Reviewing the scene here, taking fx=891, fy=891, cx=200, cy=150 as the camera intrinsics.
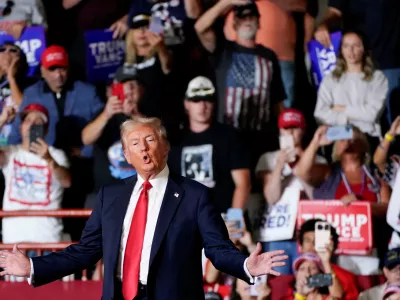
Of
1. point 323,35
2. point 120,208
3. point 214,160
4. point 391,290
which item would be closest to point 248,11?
point 323,35

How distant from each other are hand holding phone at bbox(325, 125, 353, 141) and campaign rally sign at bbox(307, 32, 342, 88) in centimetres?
50

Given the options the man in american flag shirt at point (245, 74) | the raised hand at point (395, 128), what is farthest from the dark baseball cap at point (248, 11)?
the raised hand at point (395, 128)

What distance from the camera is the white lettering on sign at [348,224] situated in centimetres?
616

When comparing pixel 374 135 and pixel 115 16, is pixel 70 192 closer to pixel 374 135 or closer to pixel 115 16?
pixel 115 16

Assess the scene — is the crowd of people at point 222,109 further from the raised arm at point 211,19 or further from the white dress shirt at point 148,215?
the white dress shirt at point 148,215

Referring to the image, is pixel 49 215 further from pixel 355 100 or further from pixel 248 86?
pixel 355 100

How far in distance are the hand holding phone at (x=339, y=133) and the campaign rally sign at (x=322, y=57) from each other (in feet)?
1.65

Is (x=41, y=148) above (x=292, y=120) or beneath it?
beneath

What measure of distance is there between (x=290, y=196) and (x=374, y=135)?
2.54ft

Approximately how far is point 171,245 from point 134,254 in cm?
13

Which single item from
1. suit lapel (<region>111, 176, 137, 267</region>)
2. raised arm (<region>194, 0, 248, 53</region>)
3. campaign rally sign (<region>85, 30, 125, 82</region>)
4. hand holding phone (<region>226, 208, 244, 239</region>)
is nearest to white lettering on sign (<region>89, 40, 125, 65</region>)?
campaign rally sign (<region>85, 30, 125, 82</region>)

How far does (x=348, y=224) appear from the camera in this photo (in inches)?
243

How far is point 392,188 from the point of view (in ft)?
20.6

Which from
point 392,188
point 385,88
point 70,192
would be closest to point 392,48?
point 385,88
